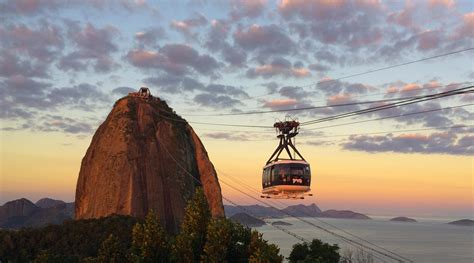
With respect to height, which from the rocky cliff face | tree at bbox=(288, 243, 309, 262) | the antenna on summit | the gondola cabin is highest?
the antenna on summit

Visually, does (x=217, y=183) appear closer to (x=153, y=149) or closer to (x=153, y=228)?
(x=153, y=149)

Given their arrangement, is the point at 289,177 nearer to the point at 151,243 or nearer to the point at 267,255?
the point at 151,243

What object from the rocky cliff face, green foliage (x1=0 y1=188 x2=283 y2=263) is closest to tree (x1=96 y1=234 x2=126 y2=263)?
green foliage (x1=0 y1=188 x2=283 y2=263)

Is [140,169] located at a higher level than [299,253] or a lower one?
higher

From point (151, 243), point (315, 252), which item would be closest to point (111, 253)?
point (151, 243)

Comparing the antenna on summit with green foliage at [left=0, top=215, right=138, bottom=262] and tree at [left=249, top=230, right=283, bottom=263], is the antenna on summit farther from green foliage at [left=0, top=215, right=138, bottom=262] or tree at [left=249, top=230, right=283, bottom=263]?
tree at [left=249, top=230, right=283, bottom=263]

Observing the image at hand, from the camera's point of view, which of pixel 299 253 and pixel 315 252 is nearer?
pixel 315 252
